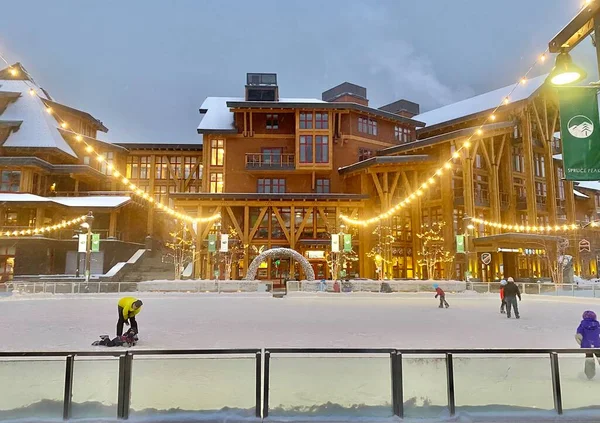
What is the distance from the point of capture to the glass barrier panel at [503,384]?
469 centimetres

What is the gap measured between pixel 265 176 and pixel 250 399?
37992 mm

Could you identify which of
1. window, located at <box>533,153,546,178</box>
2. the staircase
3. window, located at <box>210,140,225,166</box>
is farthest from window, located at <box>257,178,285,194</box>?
window, located at <box>533,153,546,178</box>

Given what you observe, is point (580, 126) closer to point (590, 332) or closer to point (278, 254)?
point (590, 332)

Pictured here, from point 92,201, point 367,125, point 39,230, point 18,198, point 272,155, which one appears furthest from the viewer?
point 367,125

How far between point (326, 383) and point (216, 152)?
130ft

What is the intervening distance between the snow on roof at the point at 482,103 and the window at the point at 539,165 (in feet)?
22.8

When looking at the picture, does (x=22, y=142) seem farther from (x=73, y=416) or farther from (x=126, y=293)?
(x=73, y=416)

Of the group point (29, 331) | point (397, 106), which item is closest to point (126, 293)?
point (29, 331)

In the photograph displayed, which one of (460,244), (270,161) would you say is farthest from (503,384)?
(270,161)

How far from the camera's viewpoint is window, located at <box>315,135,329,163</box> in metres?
40.5

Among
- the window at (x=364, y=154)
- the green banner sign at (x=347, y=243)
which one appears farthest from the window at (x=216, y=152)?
the green banner sign at (x=347, y=243)

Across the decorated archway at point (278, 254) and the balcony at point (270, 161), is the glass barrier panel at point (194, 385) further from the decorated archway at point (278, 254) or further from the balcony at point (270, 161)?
the balcony at point (270, 161)

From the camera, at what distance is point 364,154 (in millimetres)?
42781

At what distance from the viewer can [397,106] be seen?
54062 mm
